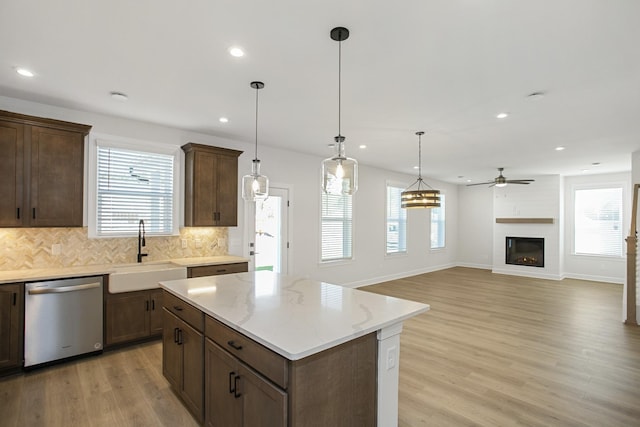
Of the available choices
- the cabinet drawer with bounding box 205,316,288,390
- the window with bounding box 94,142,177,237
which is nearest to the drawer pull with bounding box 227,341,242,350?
the cabinet drawer with bounding box 205,316,288,390

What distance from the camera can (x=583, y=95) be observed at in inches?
126

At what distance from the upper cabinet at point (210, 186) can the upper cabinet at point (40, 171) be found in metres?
1.22

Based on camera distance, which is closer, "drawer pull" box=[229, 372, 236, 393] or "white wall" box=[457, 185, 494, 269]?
"drawer pull" box=[229, 372, 236, 393]

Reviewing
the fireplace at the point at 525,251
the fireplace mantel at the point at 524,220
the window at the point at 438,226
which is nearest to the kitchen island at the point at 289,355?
the window at the point at 438,226

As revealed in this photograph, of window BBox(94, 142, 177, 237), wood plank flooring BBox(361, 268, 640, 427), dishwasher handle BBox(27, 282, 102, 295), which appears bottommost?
wood plank flooring BBox(361, 268, 640, 427)

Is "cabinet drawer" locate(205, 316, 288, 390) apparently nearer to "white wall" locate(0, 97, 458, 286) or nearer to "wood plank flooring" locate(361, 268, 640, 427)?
"wood plank flooring" locate(361, 268, 640, 427)

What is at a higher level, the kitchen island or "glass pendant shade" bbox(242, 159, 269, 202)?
"glass pendant shade" bbox(242, 159, 269, 202)

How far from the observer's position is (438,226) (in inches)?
392

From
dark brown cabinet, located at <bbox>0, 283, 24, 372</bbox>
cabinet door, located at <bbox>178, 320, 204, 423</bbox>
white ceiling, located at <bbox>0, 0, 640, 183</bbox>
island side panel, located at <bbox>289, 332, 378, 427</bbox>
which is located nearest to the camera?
island side panel, located at <bbox>289, 332, 378, 427</bbox>

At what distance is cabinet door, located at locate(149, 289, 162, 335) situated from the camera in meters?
3.82

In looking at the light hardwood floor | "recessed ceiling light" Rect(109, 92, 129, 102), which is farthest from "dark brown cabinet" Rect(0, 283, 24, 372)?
"recessed ceiling light" Rect(109, 92, 129, 102)

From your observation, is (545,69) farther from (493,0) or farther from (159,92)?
(159,92)

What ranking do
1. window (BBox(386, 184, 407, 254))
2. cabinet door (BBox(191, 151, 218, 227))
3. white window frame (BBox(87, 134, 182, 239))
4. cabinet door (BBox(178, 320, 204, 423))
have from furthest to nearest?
1. window (BBox(386, 184, 407, 254))
2. cabinet door (BBox(191, 151, 218, 227))
3. white window frame (BBox(87, 134, 182, 239))
4. cabinet door (BBox(178, 320, 204, 423))

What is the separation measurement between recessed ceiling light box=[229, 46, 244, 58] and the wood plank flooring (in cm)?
304
